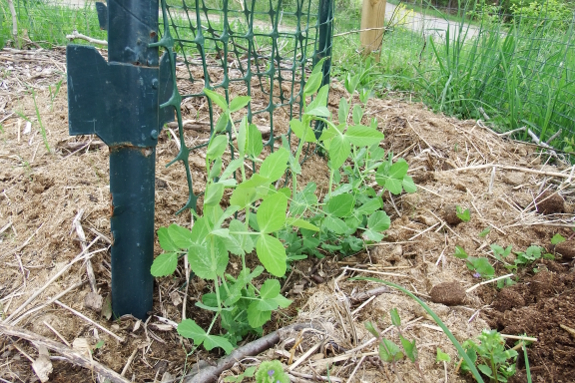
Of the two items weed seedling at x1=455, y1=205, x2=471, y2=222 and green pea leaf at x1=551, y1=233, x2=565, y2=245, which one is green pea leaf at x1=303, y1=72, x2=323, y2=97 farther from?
green pea leaf at x1=551, y1=233, x2=565, y2=245

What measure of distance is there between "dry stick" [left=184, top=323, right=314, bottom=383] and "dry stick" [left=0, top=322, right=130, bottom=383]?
0.16 m

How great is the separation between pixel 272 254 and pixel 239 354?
0.27 metres

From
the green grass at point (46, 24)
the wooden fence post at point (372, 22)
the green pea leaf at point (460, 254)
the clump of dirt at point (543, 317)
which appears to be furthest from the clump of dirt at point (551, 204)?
the green grass at point (46, 24)

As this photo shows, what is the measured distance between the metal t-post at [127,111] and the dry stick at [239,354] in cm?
28

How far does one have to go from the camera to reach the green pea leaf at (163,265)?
3.42ft

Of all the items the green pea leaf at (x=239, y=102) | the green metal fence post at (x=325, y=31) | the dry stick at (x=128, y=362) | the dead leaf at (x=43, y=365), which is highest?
the green metal fence post at (x=325, y=31)

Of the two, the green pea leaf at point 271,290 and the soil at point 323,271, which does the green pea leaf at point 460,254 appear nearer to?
the soil at point 323,271

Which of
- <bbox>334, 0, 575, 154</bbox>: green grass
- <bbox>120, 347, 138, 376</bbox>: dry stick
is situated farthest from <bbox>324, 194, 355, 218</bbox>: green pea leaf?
<bbox>334, 0, 575, 154</bbox>: green grass

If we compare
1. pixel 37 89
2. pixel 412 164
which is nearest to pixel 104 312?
pixel 412 164

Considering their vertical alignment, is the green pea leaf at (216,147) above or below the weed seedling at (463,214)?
above

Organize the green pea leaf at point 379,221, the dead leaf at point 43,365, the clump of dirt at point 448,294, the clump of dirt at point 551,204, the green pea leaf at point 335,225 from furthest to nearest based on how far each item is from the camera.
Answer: the clump of dirt at point 551,204
the green pea leaf at point 379,221
the green pea leaf at point 335,225
the clump of dirt at point 448,294
the dead leaf at point 43,365

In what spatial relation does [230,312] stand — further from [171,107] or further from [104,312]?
[171,107]

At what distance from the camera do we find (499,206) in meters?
1.66

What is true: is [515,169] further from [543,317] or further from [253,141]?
[253,141]
